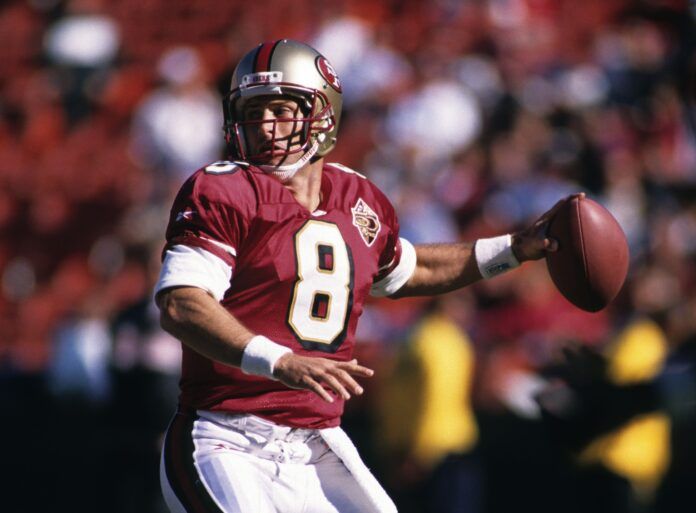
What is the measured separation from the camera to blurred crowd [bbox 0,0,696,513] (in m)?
6.36

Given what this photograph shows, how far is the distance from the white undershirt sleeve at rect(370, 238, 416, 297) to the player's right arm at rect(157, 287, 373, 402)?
82 cm

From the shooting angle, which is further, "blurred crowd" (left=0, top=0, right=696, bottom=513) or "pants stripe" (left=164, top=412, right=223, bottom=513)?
"blurred crowd" (left=0, top=0, right=696, bottom=513)

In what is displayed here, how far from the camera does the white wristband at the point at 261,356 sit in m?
3.06

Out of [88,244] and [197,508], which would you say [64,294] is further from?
[197,508]

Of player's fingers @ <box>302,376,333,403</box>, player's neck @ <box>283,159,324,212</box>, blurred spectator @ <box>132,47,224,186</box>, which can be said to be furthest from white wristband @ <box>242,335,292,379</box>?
blurred spectator @ <box>132,47,224,186</box>

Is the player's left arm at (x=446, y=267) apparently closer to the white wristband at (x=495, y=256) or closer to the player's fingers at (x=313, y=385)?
the white wristband at (x=495, y=256)

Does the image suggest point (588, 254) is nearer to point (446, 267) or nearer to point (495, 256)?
point (495, 256)

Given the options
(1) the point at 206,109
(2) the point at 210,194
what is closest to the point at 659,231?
(1) the point at 206,109

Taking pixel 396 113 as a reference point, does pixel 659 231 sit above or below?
below

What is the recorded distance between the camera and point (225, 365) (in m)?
3.35

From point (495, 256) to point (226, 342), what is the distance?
3.88 feet

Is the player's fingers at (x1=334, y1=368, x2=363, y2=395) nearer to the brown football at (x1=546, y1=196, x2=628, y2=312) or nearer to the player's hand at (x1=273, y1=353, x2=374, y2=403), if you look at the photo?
the player's hand at (x1=273, y1=353, x2=374, y2=403)

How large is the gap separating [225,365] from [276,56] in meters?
0.98

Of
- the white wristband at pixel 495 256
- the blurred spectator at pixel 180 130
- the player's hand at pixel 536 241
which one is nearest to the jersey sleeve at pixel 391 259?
the white wristband at pixel 495 256
